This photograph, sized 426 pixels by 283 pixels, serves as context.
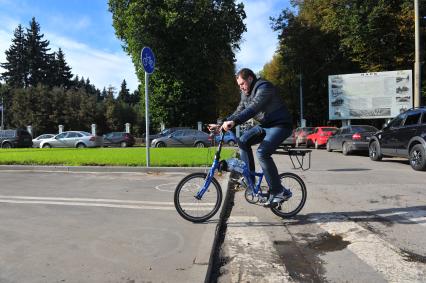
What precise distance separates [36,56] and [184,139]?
226 ft

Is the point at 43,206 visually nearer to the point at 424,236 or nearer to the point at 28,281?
the point at 28,281

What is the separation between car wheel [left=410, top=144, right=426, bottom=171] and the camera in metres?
12.8

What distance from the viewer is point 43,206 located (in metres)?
7.38

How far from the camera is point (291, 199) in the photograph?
21.4 ft

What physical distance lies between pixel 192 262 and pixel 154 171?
8.17 metres

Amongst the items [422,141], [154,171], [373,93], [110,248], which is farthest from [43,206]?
[373,93]

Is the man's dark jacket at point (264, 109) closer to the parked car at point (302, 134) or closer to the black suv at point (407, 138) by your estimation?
the black suv at point (407, 138)

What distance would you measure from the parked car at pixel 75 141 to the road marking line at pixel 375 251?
3032 cm

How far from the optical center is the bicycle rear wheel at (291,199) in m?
6.52

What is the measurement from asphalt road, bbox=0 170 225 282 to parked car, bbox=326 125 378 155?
41.6ft

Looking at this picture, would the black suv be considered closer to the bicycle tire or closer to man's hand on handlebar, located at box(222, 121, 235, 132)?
the bicycle tire

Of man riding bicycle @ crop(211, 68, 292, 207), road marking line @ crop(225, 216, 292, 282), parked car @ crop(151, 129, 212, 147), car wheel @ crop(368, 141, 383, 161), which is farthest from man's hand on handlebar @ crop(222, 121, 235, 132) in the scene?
parked car @ crop(151, 129, 212, 147)

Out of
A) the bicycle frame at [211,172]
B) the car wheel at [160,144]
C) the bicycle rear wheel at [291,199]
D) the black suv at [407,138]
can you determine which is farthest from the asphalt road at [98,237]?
the car wheel at [160,144]

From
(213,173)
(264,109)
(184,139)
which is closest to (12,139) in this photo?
(184,139)
